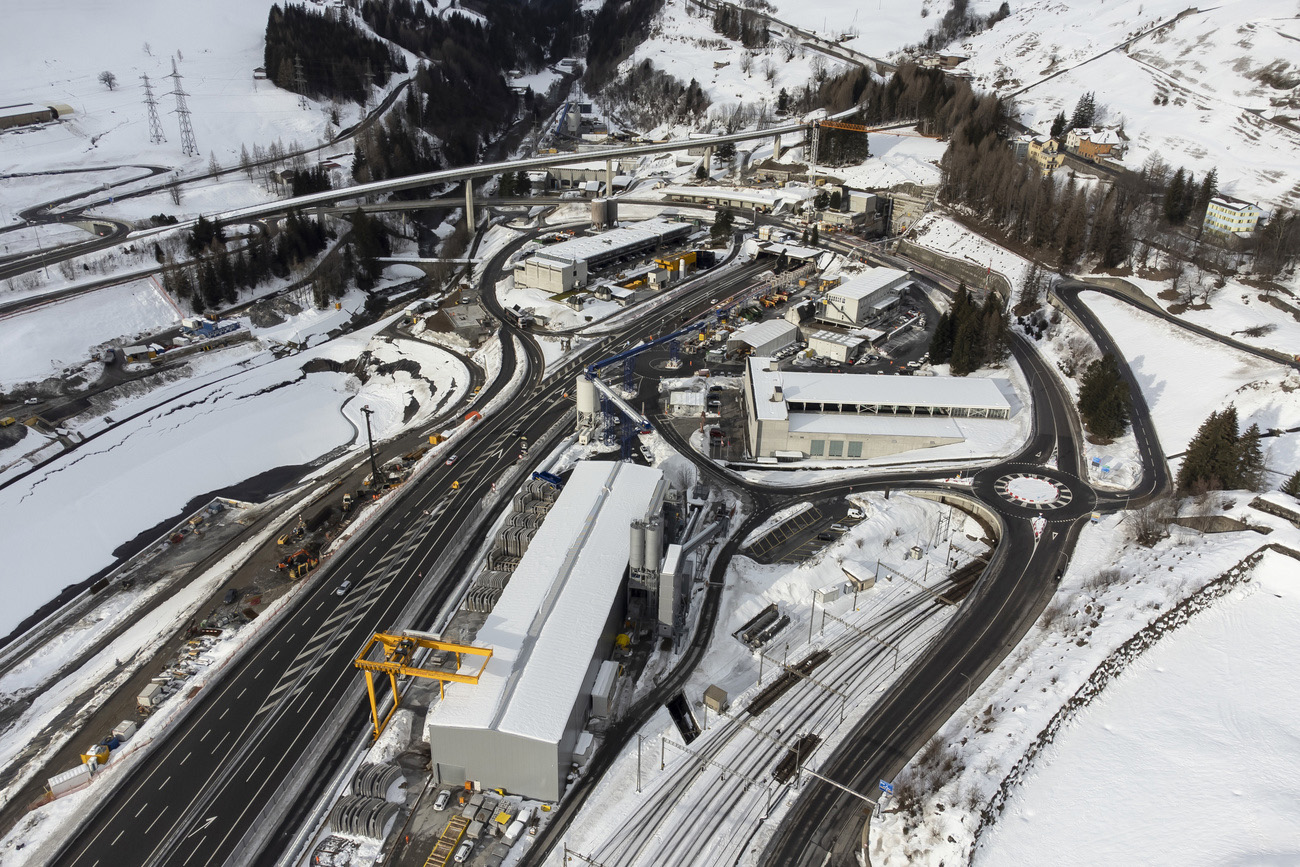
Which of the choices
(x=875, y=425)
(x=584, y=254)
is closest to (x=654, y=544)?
(x=875, y=425)

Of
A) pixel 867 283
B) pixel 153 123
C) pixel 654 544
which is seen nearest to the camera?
pixel 654 544

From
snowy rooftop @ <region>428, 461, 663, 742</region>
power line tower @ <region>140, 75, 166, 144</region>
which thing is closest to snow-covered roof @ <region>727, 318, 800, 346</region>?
snowy rooftop @ <region>428, 461, 663, 742</region>

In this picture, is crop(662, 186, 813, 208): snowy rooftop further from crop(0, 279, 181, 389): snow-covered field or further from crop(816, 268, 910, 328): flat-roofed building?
crop(0, 279, 181, 389): snow-covered field

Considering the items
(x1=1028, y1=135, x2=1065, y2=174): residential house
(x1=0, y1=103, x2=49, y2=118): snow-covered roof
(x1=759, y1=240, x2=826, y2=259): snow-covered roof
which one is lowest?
(x1=759, y1=240, x2=826, y2=259): snow-covered roof

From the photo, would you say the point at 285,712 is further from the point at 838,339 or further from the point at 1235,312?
the point at 1235,312

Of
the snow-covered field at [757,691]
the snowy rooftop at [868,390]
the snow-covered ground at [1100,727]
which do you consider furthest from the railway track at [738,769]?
the snowy rooftop at [868,390]

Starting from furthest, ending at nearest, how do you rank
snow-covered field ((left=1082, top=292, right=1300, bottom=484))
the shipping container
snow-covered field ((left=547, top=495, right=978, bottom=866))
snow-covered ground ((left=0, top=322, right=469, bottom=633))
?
snow-covered field ((left=1082, top=292, right=1300, bottom=484)) < snow-covered ground ((left=0, top=322, right=469, bottom=633)) < the shipping container < snow-covered field ((left=547, top=495, right=978, bottom=866))

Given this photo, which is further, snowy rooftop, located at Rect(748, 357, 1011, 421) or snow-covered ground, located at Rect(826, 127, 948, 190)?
snow-covered ground, located at Rect(826, 127, 948, 190)

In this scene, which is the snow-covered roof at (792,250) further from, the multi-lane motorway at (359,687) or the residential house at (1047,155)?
the multi-lane motorway at (359,687)
